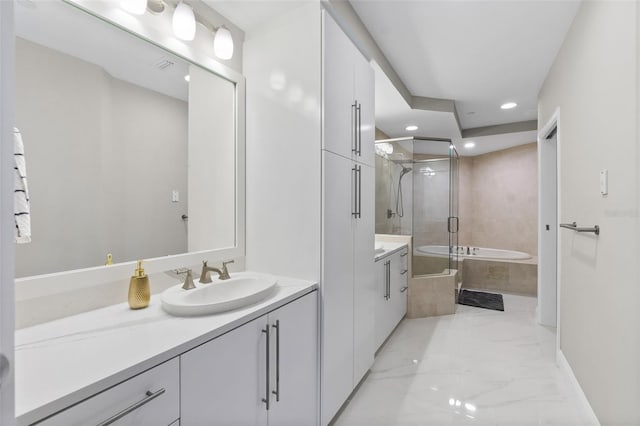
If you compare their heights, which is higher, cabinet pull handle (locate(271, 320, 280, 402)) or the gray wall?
the gray wall

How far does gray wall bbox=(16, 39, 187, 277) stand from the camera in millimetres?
1044

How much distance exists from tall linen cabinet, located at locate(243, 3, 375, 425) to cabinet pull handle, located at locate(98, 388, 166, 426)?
85cm

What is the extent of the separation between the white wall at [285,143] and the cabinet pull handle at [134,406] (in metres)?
0.86

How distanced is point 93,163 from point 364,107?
152 cm

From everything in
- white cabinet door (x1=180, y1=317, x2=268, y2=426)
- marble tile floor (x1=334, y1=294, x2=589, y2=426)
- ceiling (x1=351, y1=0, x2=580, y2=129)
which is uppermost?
ceiling (x1=351, y1=0, x2=580, y2=129)

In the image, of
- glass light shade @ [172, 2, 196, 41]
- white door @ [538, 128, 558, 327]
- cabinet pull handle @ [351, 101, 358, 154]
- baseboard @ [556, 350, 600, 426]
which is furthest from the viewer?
white door @ [538, 128, 558, 327]

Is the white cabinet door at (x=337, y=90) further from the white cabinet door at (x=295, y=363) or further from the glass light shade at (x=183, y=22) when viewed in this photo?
the white cabinet door at (x=295, y=363)

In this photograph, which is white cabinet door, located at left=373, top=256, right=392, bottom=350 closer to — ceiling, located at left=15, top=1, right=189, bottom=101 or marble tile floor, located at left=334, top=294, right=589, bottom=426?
marble tile floor, located at left=334, top=294, right=589, bottom=426

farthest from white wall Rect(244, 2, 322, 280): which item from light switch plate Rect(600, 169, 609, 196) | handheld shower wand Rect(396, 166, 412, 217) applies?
handheld shower wand Rect(396, 166, 412, 217)

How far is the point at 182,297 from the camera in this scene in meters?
1.22

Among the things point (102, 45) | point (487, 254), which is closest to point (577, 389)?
point (102, 45)

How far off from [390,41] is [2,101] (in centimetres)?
238

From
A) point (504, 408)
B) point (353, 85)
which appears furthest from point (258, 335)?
point (504, 408)

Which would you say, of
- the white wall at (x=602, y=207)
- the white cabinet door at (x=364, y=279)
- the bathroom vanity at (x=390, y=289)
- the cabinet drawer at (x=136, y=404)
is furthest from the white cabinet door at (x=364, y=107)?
the cabinet drawer at (x=136, y=404)
